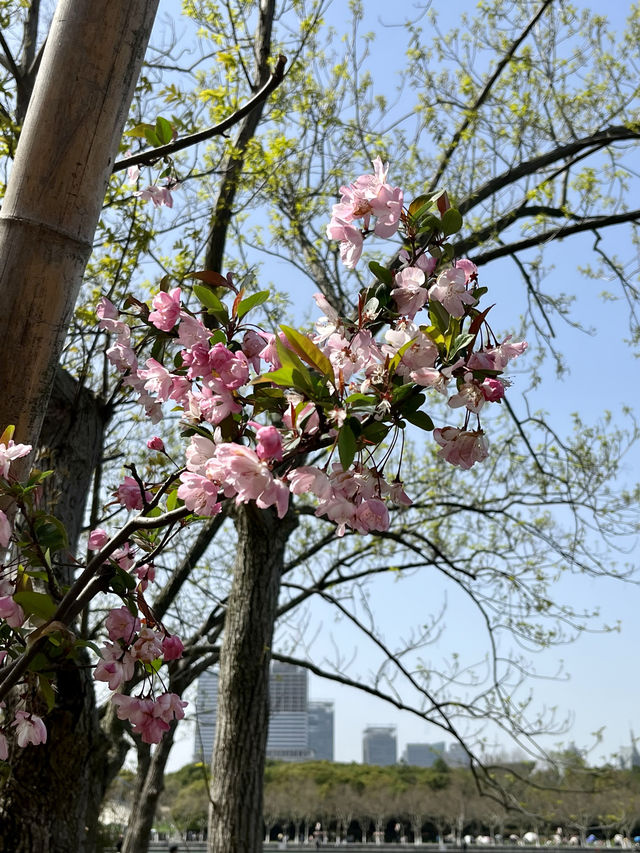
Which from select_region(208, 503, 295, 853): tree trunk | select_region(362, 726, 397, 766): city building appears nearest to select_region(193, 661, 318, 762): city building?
select_region(208, 503, 295, 853): tree trunk

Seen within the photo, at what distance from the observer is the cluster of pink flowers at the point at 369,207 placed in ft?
3.62

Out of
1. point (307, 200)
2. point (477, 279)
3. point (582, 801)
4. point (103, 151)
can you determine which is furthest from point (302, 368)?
point (582, 801)

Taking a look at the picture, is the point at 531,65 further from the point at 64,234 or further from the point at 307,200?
the point at 64,234

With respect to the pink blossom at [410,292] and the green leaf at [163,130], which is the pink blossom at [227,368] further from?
the green leaf at [163,130]

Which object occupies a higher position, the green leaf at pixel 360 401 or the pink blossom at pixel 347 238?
the pink blossom at pixel 347 238

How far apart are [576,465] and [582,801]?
36317mm

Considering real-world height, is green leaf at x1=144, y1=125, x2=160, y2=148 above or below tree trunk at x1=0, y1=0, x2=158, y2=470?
above

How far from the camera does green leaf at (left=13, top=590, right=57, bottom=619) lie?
3.85ft

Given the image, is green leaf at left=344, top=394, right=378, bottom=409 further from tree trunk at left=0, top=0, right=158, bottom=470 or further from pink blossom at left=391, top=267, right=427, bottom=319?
tree trunk at left=0, top=0, right=158, bottom=470

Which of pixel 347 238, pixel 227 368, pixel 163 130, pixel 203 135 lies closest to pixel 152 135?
pixel 163 130

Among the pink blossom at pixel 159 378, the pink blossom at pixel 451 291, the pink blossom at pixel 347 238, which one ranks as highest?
the pink blossom at pixel 347 238

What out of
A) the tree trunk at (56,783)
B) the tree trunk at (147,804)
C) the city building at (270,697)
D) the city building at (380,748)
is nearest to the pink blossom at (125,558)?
the tree trunk at (56,783)

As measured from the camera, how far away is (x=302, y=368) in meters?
0.89

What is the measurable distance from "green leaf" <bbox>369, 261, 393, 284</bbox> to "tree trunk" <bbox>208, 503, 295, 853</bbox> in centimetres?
323
